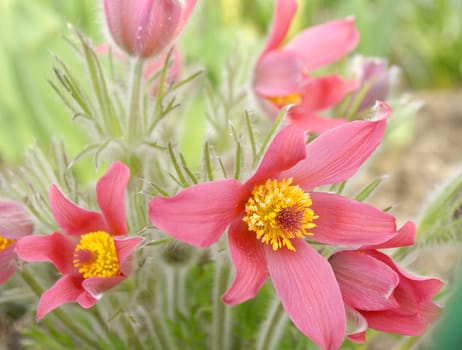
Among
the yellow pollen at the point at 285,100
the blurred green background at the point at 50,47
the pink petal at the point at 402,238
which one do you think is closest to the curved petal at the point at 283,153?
the pink petal at the point at 402,238

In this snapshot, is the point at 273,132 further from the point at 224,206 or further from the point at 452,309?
the point at 452,309

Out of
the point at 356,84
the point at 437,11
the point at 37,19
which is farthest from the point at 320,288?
the point at 437,11

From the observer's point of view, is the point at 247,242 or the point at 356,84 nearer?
the point at 247,242

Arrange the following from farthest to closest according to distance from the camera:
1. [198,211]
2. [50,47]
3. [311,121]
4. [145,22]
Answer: [50,47]
[311,121]
[145,22]
[198,211]

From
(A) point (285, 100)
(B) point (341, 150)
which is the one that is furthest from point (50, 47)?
(B) point (341, 150)

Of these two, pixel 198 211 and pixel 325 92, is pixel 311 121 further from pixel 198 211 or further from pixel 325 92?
pixel 198 211

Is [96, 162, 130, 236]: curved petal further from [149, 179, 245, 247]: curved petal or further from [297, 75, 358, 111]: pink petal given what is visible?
[297, 75, 358, 111]: pink petal

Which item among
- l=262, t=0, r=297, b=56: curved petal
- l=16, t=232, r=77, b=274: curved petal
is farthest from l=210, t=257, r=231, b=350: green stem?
l=262, t=0, r=297, b=56: curved petal
